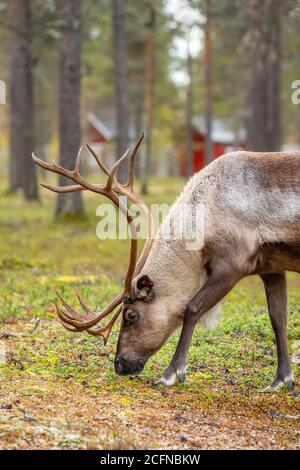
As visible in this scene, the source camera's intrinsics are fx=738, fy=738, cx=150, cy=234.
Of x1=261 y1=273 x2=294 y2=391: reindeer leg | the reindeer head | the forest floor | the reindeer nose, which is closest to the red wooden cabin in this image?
the forest floor

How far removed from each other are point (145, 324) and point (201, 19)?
24.9 metres

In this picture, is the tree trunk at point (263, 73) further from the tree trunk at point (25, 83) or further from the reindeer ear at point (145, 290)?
the reindeer ear at point (145, 290)

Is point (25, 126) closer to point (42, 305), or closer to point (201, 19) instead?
point (201, 19)

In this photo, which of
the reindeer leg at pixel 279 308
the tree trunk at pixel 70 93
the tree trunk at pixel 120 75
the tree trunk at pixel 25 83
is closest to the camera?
the reindeer leg at pixel 279 308

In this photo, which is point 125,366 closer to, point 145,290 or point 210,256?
point 145,290

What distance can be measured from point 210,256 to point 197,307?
1.45 ft

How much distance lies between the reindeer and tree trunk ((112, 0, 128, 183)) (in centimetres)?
1491

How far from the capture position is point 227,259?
607 cm

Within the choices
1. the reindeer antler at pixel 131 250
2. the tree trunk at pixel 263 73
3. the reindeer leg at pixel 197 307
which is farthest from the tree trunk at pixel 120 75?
the reindeer leg at pixel 197 307

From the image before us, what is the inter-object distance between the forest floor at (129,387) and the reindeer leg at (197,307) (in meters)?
0.15

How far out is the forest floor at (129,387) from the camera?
16.0ft

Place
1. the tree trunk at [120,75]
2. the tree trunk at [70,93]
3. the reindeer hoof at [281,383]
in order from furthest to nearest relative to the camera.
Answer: the tree trunk at [120,75], the tree trunk at [70,93], the reindeer hoof at [281,383]

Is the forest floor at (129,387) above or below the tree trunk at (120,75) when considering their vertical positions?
below

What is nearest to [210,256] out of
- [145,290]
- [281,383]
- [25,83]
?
[145,290]
